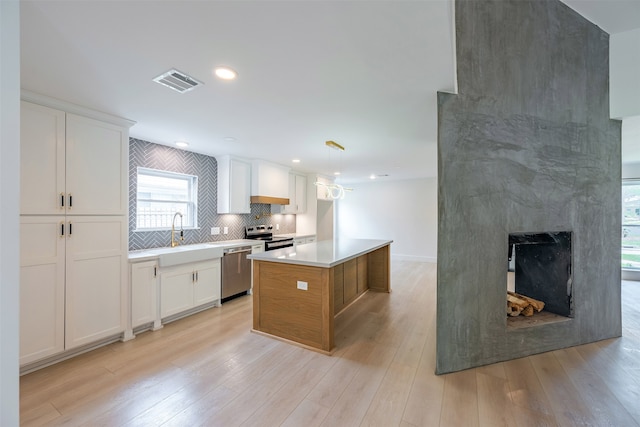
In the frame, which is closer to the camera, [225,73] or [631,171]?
[225,73]

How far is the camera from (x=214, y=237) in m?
4.61

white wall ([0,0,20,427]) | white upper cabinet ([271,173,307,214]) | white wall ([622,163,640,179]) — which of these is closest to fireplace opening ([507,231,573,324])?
white wall ([0,0,20,427])

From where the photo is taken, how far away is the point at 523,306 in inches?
112

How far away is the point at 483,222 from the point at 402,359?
1480mm

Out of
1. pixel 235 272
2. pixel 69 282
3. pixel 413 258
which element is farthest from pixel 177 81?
pixel 413 258

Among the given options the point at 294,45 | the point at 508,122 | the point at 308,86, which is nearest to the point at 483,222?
the point at 508,122

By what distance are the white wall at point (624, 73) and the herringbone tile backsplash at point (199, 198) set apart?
5368 millimetres

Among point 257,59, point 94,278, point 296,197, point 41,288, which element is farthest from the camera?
point 296,197

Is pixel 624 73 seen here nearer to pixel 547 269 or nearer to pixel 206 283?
pixel 547 269

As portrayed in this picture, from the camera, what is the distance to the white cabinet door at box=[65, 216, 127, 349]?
2477 millimetres

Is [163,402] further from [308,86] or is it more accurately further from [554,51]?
[554,51]

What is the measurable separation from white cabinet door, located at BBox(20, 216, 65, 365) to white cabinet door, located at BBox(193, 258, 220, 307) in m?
1.39

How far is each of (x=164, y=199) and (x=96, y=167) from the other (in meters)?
1.30

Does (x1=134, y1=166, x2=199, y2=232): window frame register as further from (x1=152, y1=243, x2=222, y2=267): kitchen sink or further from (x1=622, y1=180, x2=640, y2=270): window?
(x1=622, y1=180, x2=640, y2=270): window
